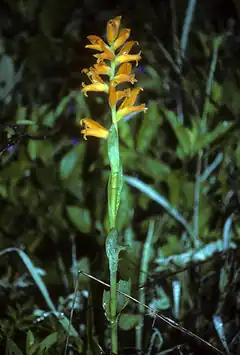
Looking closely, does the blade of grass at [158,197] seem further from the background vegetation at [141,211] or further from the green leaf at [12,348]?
the green leaf at [12,348]


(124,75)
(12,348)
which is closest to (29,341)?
(12,348)

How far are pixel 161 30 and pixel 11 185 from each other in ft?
2.31

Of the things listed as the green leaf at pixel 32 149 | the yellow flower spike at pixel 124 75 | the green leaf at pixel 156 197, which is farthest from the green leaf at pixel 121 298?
the green leaf at pixel 32 149

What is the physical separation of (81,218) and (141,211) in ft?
0.62

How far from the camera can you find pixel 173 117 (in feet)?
3.70

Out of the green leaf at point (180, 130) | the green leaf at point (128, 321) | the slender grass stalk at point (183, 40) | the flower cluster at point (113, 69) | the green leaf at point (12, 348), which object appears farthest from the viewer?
the slender grass stalk at point (183, 40)

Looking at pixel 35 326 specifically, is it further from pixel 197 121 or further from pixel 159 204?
pixel 197 121

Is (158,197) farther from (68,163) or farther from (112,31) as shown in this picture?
(112,31)

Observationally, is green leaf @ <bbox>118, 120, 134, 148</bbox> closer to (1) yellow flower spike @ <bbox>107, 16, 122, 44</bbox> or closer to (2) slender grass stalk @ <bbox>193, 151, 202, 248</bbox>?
(2) slender grass stalk @ <bbox>193, 151, 202, 248</bbox>

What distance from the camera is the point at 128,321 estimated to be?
94cm

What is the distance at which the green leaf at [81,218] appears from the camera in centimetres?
117

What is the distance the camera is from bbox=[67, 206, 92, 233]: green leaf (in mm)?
1175

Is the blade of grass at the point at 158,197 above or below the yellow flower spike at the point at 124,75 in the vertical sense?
below

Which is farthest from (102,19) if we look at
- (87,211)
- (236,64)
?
(87,211)
